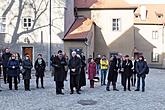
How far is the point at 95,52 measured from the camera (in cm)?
4156

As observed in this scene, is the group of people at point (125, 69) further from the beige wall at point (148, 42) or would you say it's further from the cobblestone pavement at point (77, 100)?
the beige wall at point (148, 42)

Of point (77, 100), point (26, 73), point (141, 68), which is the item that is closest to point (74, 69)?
point (77, 100)

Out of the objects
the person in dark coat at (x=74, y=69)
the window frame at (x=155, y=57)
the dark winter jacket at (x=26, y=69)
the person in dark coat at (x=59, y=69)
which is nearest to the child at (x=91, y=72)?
the person in dark coat at (x=74, y=69)

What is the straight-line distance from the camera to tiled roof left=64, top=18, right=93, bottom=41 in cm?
3397

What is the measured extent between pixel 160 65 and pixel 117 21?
1672cm

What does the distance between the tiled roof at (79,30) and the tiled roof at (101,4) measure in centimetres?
229

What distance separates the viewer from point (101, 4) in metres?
41.4

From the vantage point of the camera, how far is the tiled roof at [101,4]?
40.5m

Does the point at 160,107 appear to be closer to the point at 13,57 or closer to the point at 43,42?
the point at 13,57

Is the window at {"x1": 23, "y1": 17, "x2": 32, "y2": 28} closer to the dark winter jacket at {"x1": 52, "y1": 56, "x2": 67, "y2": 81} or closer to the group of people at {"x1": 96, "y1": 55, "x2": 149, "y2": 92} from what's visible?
the group of people at {"x1": 96, "y1": 55, "x2": 149, "y2": 92}

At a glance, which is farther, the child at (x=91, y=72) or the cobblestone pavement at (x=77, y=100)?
the child at (x=91, y=72)

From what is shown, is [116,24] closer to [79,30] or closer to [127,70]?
[79,30]

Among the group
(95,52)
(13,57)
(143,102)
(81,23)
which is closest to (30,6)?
(81,23)

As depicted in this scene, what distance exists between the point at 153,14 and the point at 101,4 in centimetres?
1695
